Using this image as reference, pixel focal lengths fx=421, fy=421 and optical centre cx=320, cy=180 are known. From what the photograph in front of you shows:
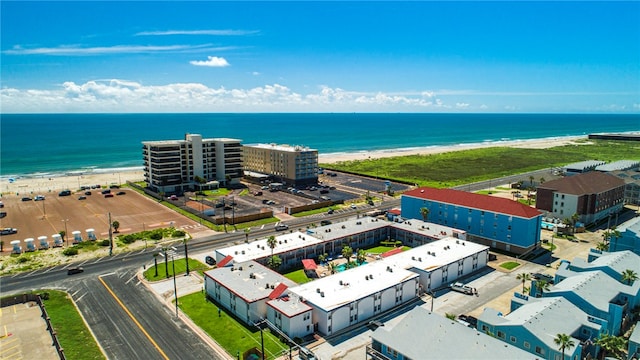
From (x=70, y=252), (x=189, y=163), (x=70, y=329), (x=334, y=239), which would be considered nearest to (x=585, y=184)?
(x=334, y=239)

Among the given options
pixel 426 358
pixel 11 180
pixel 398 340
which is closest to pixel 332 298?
pixel 398 340

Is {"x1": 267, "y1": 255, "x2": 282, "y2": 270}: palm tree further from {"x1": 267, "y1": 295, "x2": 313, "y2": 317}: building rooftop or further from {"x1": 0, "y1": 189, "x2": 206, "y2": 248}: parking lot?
{"x1": 0, "y1": 189, "x2": 206, "y2": 248}: parking lot

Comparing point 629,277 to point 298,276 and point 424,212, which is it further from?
point 298,276

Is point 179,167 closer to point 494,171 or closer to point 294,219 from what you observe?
point 294,219

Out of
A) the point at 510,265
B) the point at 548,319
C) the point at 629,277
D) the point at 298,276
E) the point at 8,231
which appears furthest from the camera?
the point at 8,231

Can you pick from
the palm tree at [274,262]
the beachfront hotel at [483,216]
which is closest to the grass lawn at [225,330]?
the palm tree at [274,262]

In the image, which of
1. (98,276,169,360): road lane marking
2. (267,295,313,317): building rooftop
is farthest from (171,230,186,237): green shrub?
(267,295,313,317): building rooftop

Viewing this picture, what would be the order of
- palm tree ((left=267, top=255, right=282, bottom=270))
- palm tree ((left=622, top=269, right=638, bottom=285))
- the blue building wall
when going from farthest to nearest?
the blue building wall
palm tree ((left=267, top=255, right=282, bottom=270))
palm tree ((left=622, top=269, right=638, bottom=285))
